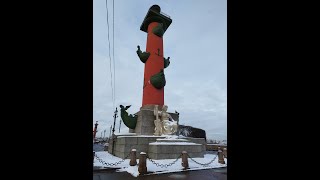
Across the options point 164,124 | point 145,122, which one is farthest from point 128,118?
point 164,124

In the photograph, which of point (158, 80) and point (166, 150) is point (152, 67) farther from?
point (166, 150)

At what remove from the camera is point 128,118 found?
1808 centimetres

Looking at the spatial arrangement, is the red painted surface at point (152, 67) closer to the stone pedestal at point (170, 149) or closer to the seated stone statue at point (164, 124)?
the seated stone statue at point (164, 124)

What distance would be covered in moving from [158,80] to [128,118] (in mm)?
4432

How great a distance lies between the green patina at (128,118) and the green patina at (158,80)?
11.0ft

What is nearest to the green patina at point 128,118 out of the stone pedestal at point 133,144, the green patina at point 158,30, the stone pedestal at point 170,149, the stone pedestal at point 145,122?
the stone pedestal at point 145,122

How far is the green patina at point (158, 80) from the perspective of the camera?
19.0 meters

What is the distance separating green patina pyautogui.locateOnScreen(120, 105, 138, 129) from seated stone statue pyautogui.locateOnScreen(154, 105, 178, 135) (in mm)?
2078
